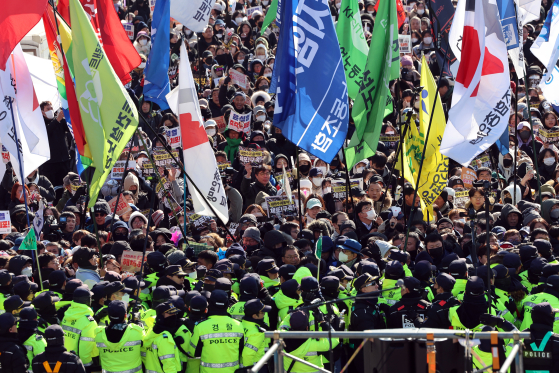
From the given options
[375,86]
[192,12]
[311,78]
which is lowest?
[311,78]

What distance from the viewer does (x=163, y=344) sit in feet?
25.2

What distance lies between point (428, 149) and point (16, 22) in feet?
20.0

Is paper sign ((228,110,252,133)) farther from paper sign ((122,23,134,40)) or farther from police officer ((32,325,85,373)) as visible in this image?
police officer ((32,325,85,373))

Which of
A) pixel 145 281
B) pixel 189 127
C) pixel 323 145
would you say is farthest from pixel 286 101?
pixel 145 281

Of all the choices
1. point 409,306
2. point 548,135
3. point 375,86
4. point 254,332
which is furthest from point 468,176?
point 254,332

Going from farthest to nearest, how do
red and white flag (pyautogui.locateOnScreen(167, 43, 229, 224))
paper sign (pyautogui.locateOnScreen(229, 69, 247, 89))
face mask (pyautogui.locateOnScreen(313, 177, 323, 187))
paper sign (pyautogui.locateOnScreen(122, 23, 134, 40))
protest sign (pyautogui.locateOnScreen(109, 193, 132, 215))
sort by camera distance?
paper sign (pyautogui.locateOnScreen(122, 23, 134, 40)) < paper sign (pyautogui.locateOnScreen(229, 69, 247, 89)) < face mask (pyautogui.locateOnScreen(313, 177, 323, 187)) < protest sign (pyautogui.locateOnScreen(109, 193, 132, 215)) < red and white flag (pyautogui.locateOnScreen(167, 43, 229, 224))

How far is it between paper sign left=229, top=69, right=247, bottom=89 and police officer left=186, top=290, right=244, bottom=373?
33.6 ft

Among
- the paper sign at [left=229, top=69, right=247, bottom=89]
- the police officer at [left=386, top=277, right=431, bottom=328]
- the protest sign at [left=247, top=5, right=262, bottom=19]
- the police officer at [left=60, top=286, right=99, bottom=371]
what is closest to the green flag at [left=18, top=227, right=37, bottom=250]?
the police officer at [left=60, top=286, right=99, bottom=371]

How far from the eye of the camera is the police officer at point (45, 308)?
835cm

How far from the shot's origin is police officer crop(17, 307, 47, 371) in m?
7.98

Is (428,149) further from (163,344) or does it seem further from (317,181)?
(163,344)

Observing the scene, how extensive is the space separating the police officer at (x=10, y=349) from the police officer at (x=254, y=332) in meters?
2.18

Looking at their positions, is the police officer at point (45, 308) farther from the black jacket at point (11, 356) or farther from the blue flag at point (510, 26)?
the blue flag at point (510, 26)

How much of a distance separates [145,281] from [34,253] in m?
1.87
